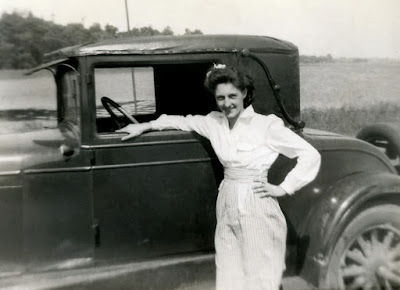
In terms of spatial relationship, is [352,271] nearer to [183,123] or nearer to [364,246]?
[364,246]

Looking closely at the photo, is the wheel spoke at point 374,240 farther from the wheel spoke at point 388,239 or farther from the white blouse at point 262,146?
the white blouse at point 262,146

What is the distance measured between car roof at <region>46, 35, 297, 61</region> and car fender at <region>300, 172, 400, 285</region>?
91cm

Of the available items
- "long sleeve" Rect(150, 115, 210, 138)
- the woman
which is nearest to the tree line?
"long sleeve" Rect(150, 115, 210, 138)

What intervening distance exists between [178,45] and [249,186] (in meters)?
0.88

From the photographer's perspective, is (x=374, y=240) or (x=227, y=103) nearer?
(x=227, y=103)

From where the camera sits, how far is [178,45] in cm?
240

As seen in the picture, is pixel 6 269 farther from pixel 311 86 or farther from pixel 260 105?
pixel 311 86

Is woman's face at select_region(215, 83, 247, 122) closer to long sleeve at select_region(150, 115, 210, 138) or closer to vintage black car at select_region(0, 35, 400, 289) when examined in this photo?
long sleeve at select_region(150, 115, 210, 138)

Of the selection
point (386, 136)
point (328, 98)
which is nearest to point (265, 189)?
point (386, 136)

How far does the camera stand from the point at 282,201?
259cm

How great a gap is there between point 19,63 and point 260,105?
5.78 m

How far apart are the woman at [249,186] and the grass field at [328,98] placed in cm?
212

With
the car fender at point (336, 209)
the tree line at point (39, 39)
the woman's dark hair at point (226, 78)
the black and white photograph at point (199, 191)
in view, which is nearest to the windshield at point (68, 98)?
the black and white photograph at point (199, 191)

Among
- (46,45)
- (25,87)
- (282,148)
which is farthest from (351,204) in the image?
(25,87)
